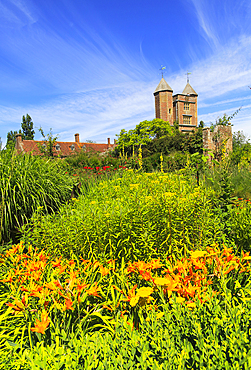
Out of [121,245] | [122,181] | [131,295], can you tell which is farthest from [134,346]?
[122,181]

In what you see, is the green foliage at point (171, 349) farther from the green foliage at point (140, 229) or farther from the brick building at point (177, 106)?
the brick building at point (177, 106)

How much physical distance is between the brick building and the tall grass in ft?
142

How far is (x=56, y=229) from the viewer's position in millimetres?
2389

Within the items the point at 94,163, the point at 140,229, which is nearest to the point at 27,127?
the point at 94,163

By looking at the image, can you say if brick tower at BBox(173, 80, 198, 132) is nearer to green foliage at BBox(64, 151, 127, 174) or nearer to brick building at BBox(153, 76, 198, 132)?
brick building at BBox(153, 76, 198, 132)

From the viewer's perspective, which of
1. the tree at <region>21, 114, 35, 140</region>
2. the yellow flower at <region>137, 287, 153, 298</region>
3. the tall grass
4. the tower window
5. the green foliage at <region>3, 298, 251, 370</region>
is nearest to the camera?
the green foliage at <region>3, 298, 251, 370</region>

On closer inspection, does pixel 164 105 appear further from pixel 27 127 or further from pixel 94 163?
pixel 94 163

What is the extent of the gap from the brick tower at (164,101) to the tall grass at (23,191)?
142 ft

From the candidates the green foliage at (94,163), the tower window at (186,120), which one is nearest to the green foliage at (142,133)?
the tower window at (186,120)

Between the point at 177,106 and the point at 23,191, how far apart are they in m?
49.9

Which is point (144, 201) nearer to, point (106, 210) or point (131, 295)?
point (106, 210)

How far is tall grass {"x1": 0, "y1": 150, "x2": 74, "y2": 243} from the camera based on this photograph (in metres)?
3.45

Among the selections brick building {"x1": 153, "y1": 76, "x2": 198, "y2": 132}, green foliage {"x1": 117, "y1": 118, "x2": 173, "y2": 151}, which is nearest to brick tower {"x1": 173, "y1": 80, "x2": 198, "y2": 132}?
brick building {"x1": 153, "y1": 76, "x2": 198, "y2": 132}

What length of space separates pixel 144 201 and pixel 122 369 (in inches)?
57.8
